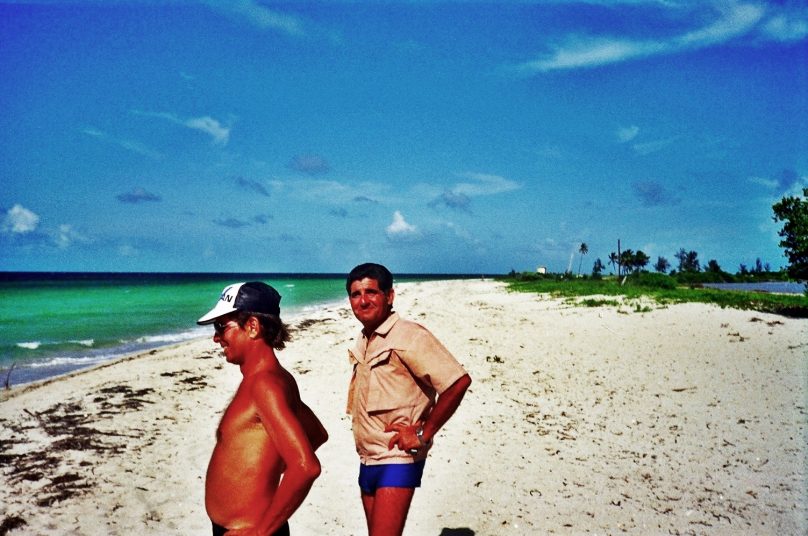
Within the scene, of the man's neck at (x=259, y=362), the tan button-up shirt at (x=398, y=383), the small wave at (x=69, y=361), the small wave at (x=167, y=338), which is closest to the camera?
the man's neck at (x=259, y=362)

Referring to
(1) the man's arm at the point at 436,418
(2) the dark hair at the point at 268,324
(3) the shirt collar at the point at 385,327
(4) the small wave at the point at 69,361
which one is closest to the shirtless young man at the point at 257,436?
(2) the dark hair at the point at 268,324

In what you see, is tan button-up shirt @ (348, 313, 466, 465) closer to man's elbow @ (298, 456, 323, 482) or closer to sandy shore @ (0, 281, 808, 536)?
man's elbow @ (298, 456, 323, 482)

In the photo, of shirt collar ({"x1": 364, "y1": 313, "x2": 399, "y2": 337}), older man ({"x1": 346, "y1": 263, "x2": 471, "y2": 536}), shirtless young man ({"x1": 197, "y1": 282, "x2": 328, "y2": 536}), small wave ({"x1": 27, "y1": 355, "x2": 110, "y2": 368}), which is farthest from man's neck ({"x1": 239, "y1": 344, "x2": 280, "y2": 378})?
small wave ({"x1": 27, "y1": 355, "x2": 110, "y2": 368})

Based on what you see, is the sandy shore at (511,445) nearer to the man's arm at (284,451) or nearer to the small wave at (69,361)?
the small wave at (69,361)

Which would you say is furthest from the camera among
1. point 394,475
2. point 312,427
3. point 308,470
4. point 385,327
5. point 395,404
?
point 385,327

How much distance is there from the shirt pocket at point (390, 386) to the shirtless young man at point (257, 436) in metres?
0.63

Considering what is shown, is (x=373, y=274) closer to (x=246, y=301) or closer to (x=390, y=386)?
(x=390, y=386)

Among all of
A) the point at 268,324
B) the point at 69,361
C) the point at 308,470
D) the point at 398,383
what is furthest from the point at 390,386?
the point at 69,361

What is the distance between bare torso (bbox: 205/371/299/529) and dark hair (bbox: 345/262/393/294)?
49.9 inches

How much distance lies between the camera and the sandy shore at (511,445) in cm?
570

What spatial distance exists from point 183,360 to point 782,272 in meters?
21.7

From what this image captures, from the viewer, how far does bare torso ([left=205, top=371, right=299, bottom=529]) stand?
8.07 feet

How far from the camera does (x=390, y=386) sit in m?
3.36

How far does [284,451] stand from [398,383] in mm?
1205
